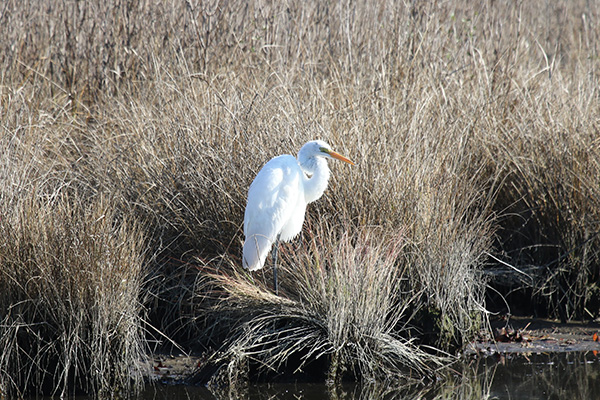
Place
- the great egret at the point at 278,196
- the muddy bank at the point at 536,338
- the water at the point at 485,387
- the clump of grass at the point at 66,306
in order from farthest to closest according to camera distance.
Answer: the muddy bank at the point at 536,338, the great egret at the point at 278,196, the water at the point at 485,387, the clump of grass at the point at 66,306

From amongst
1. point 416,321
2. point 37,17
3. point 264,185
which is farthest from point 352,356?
point 37,17

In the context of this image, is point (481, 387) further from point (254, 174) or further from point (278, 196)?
point (254, 174)

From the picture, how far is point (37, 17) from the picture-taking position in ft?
20.7

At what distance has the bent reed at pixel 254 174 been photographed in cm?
370

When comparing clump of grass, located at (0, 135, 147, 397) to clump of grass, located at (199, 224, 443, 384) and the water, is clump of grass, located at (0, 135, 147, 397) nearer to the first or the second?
the water

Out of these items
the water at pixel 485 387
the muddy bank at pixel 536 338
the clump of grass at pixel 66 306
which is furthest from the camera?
the muddy bank at pixel 536 338

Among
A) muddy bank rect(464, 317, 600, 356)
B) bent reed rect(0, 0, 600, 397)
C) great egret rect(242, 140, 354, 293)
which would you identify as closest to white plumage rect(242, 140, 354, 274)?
great egret rect(242, 140, 354, 293)

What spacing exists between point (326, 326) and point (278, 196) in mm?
783

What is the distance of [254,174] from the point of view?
448 cm

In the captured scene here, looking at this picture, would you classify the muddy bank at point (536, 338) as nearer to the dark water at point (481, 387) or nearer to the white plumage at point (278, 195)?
the dark water at point (481, 387)

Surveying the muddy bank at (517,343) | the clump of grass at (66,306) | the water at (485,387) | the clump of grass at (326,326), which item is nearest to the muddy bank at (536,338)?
the muddy bank at (517,343)

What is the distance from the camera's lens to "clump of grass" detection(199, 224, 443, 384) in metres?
3.71

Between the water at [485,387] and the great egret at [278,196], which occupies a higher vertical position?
the great egret at [278,196]

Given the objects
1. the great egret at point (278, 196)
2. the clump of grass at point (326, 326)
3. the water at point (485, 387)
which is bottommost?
the water at point (485, 387)
